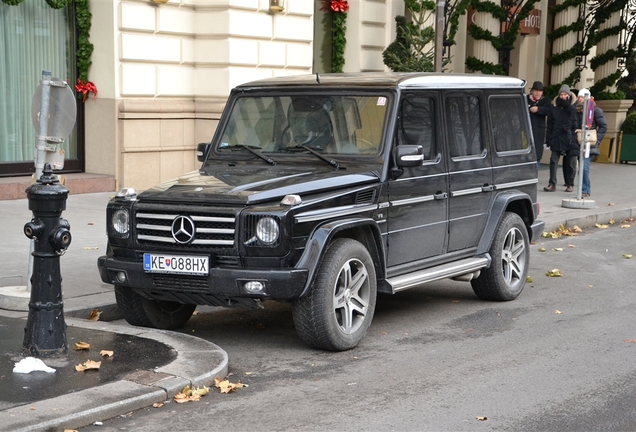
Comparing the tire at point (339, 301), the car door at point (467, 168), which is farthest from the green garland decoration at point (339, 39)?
the tire at point (339, 301)

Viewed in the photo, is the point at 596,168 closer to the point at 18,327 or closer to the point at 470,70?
the point at 470,70

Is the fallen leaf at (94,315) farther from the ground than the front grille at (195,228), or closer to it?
closer to it

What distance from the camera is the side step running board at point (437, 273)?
7.76m

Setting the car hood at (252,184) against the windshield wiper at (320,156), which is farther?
the windshield wiper at (320,156)

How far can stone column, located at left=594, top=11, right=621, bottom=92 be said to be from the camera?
28031 millimetres

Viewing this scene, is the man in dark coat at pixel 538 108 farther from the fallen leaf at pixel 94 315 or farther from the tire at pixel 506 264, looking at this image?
the fallen leaf at pixel 94 315

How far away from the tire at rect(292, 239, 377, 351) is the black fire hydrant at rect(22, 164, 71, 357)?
1.60 meters

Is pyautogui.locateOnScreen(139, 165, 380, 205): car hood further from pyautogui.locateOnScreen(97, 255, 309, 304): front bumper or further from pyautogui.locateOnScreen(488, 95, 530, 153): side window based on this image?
pyautogui.locateOnScreen(488, 95, 530, 153): side window

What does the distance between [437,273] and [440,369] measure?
1480mm

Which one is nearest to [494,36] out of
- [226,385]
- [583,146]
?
[583,146]

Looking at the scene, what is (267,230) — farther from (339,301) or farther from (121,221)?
(121,221)

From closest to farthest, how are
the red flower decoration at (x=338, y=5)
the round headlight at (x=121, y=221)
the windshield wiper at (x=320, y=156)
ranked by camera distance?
the round headlight at (x=121, y=221)
the windshield wiper at (x=320, y=156)
the red flower decoration at (x=338, y=5)

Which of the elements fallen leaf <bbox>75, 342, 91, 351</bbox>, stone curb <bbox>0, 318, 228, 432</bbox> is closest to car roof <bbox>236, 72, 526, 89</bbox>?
stone curb <bbox>0, 318, 228, 432</bbox>

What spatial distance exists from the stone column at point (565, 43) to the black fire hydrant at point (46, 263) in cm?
2255
